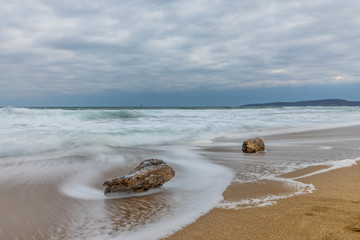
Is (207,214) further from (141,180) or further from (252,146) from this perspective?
(252,146)

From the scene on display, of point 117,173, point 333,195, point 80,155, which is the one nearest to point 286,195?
point 333,195

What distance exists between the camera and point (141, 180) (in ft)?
10.9

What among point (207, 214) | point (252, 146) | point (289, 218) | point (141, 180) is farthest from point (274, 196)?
point (252, 146)

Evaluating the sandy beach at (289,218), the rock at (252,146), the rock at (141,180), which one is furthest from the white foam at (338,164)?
the rock at (141,180)

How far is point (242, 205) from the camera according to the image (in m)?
2.72

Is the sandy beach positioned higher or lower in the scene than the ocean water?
higher

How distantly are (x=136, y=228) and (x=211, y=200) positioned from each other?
0.98 meters

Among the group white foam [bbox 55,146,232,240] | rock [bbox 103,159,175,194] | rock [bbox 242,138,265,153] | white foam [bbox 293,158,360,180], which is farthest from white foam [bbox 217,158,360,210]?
rock [bbox 242,138,265,153]

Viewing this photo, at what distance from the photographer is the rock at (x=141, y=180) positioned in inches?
129

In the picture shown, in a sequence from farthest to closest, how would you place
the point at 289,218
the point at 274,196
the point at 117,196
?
the point at 117,196, the point at 274,196, the point at 289,218

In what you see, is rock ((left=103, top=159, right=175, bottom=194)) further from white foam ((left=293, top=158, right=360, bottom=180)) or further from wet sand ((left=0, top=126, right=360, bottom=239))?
white foam ((left=293, top=158, right=360, bottom=180))

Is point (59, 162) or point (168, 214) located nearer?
point (168, 214)

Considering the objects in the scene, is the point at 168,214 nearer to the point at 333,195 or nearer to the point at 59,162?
the point at 333,195

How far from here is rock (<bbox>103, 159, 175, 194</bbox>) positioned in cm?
327
